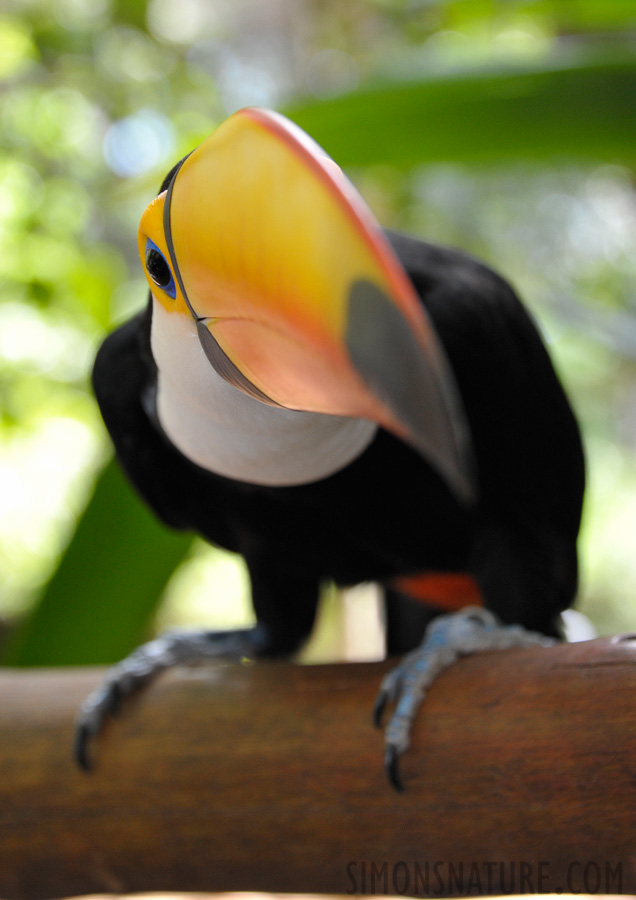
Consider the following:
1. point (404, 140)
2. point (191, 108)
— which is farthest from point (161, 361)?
point (191, 108)

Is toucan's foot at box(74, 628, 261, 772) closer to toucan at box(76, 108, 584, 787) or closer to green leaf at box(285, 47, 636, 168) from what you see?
toucan at box(76, 108, 584, 787)

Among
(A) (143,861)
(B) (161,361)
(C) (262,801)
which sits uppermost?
(B) (161,361)

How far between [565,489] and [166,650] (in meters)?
0.75

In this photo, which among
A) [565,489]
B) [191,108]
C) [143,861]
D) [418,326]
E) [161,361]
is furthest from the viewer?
[191,108]

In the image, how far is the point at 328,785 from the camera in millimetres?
1016

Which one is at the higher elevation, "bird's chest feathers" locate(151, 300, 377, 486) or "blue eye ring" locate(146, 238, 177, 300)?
"blue eye ring" locate(146, 238, 177, 300)

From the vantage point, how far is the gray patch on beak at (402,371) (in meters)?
0.54

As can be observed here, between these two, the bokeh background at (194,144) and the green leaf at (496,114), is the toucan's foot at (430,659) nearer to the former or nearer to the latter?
the bokeh background at (194,144)

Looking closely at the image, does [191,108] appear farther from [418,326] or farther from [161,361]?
[418,326]

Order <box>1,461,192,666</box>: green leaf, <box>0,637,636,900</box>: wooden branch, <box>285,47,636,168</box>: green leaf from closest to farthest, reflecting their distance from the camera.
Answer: <box>0,637,636,900</box>: wooden branch < <box>285,47,636,168</box>: green leaf < <box>1,461,192,666</box>: green leaf

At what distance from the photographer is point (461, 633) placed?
1.18 m

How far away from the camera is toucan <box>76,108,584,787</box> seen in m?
0.57

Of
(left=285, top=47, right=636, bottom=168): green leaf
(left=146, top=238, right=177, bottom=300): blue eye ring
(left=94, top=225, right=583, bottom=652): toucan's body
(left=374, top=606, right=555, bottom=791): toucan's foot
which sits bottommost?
(left=374, top=606, right=555, bottom=791): toucan's foot

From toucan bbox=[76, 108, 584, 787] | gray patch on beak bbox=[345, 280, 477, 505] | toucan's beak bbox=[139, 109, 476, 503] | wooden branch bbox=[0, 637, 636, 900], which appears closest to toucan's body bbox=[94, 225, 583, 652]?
toucan bbox=[76, 108, 584, 787]
